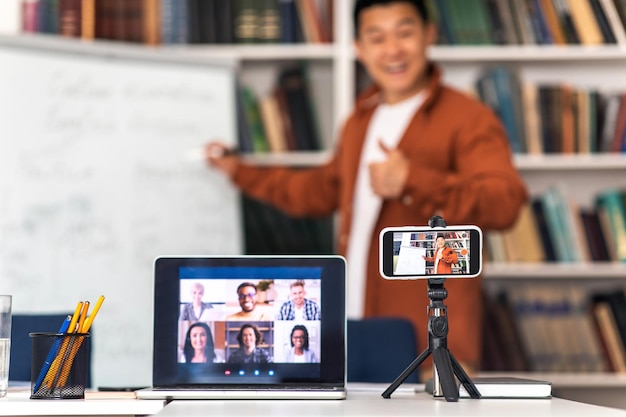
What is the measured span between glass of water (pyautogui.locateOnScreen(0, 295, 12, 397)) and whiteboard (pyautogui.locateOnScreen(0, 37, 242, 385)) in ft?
4.58

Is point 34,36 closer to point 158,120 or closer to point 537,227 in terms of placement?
Result: point 158,120

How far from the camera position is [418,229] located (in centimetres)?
170

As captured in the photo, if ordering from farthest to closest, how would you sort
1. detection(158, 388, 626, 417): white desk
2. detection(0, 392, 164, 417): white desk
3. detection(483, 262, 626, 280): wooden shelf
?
1. detection(483, 262, 626, 280): wooden shelf
2. detection(0, 392, 164, 417): white desk
3. detection(158, 388, 626, 417): white desk

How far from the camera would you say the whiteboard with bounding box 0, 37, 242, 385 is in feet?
10.2

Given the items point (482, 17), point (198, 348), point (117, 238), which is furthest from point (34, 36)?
point (198, 348)

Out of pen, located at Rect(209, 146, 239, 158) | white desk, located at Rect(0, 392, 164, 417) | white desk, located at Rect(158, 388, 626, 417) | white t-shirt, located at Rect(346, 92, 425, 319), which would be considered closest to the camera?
white desk, located at Rect(158, 388, 626, 417)

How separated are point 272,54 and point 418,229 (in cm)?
208

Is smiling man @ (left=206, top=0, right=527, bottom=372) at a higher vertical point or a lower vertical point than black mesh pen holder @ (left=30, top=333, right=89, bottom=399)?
higher

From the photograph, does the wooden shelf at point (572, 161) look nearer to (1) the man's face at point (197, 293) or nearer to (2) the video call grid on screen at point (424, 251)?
(2) the video call grid on screen at point (424, 251)

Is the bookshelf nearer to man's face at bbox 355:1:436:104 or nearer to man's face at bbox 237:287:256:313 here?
man's face at bbox 355:1:436:104

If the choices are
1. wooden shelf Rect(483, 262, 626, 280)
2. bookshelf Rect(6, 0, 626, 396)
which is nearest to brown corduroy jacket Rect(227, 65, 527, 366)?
bookshelf Rect(6, 0, 626, 396)

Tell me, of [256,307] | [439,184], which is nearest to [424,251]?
[256,307]

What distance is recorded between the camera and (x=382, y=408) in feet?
4.92

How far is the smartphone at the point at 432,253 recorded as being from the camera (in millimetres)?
1687
